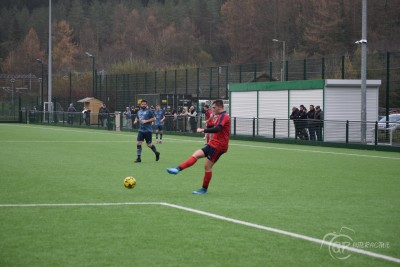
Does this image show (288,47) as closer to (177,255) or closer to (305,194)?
(305,194)

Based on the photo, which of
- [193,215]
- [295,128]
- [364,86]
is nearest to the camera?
[193,215]

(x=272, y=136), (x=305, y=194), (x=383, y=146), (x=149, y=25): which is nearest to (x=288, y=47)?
(x=149, y=25)

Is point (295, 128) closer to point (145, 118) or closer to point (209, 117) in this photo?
point (209, 117)

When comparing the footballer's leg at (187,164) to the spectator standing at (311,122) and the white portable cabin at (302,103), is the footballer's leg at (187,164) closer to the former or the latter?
the white portable cabin at (302,103)

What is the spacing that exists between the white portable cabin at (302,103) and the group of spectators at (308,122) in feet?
1.56

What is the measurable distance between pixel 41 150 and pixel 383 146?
14.2 metres

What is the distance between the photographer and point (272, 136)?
35688 mm

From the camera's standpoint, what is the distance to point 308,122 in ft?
106

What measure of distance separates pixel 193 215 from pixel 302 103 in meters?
25.3

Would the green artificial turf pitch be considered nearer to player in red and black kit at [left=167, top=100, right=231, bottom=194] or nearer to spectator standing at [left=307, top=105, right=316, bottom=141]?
player in red and black kit at [left=167, top=100, right=231, bottom=194]

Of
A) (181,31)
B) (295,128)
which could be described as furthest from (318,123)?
(181,31)

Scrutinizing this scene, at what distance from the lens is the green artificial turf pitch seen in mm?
7605

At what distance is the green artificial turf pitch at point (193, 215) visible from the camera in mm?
7605

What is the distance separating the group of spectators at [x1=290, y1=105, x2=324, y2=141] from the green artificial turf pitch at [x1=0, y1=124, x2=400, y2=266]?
1266 cm
